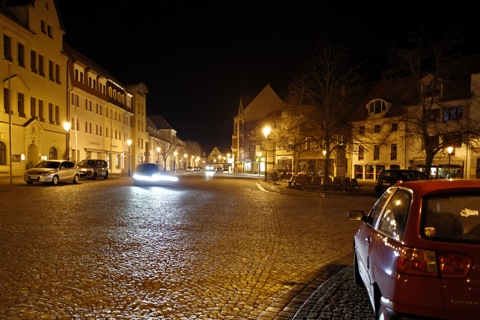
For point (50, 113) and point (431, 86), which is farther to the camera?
point (50, 113)

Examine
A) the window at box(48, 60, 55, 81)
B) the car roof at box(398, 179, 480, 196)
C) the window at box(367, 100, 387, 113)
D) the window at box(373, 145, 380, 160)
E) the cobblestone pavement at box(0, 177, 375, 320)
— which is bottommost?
the cobblestone pavement at box(0, 177, 375, 320)

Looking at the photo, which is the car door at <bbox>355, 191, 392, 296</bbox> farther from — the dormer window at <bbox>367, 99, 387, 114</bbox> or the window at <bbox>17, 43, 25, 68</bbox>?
the dormer window at <bbox>367, 99, 387, 114</bbox>

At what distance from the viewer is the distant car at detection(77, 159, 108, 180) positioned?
34.7 metres

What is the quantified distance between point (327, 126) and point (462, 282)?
88.4 feet

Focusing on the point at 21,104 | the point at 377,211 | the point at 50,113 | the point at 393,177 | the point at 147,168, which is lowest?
the point at 393,177

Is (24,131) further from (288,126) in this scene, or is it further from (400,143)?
(400,143)

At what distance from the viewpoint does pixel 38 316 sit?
14.3ft

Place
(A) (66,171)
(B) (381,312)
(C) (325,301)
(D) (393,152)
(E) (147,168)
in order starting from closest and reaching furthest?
(B) (381,312) → (C) (325,301) → (A) (66,171) → (E) (147,168) → (D) (393,152)

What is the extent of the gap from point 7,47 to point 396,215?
117ft

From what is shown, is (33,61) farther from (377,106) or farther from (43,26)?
(377,106)

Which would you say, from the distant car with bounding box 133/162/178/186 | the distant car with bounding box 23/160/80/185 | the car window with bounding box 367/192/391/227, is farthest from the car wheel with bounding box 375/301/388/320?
the distant car with bounding box 133/162/178/186

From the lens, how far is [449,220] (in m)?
3.41

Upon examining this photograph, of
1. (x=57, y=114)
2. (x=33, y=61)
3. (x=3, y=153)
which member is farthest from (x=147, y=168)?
(x=33, y=61)

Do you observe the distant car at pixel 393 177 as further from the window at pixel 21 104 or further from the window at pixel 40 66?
the window at pixel 40 66
